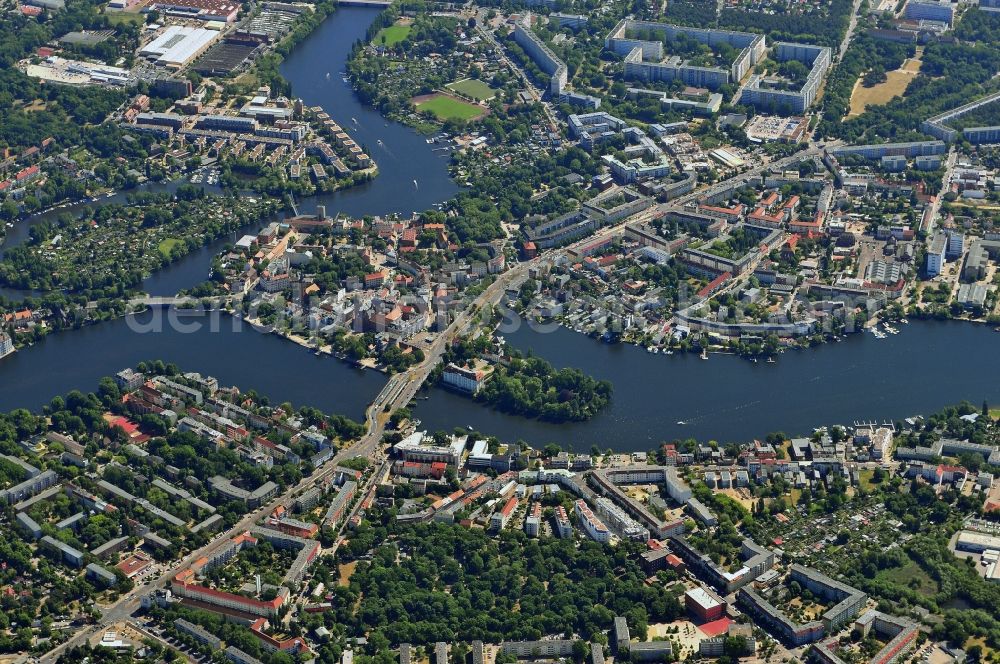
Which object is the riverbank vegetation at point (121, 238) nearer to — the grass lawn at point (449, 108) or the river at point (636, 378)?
the river at point (636, 378)

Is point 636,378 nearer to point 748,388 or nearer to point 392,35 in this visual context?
point 748,388

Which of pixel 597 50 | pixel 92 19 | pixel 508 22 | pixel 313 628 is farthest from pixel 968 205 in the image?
pixel 92 19

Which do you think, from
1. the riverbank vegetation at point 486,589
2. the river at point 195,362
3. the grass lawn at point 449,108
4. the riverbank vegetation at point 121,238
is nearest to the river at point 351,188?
the riverbank vegetation at point 121,238

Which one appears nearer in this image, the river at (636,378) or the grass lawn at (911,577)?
the grass lawn at (911,577)

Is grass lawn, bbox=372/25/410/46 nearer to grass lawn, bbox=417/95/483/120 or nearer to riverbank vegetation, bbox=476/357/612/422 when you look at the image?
grass lawn, bbox=417/95/483/120

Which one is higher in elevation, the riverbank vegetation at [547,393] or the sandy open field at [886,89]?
the sandy open field at [886,89]

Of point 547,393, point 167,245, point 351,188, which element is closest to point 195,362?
point 167,245
